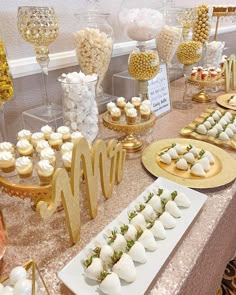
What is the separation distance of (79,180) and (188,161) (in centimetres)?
39

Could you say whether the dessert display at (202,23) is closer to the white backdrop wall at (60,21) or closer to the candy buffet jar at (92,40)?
the white backdrop wall at (60,21)

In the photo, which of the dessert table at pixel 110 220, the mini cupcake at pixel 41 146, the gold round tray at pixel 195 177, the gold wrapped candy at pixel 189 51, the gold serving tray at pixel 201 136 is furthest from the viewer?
the gold wrapped candy at pixel 189 51

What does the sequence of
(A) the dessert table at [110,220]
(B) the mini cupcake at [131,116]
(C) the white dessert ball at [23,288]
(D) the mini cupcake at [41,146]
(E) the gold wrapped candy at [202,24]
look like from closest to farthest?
1. (C) the white dessert ball at [23,288]
2. (A) the dessert table at [110,220]
3. (D) the mini cupcake at [41,146]
4. (B) the mini cupcake at [131,116]
5. (E) the gold wrapped candy at [202,24]

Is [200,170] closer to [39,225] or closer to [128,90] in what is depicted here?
[39,225]

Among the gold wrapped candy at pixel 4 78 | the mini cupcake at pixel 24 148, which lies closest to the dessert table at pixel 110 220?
the mini cupcake at pixel 24 148

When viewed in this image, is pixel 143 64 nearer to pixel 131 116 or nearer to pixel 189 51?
pixel 131 116

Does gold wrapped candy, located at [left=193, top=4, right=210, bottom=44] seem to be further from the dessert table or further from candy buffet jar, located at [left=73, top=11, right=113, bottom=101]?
the dessert table

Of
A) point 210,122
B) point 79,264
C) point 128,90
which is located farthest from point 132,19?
point 79,264

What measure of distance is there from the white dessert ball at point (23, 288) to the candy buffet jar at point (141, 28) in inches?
30.6

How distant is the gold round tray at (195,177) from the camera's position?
0.72 metres

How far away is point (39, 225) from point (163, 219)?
0.86 ft

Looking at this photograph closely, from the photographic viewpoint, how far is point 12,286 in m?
0.41

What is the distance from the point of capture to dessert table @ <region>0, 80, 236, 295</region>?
1.61ft

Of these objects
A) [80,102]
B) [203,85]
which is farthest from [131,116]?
[203,85]
